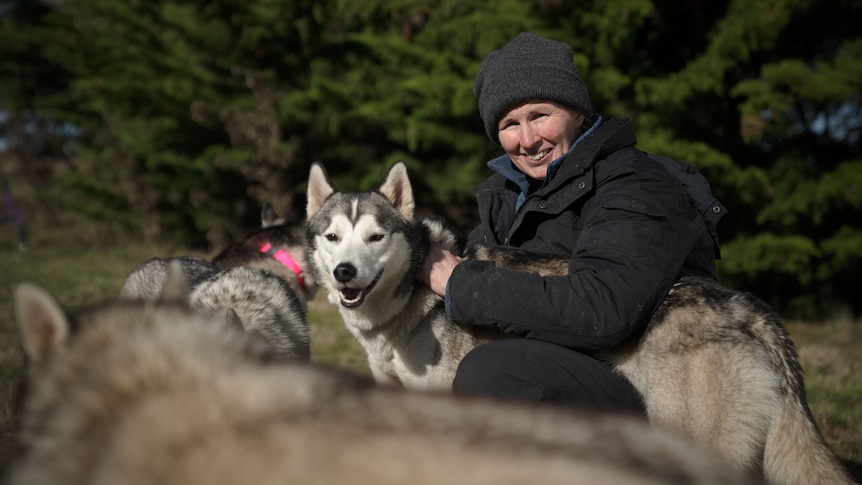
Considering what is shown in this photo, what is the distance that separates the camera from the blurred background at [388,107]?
788 cm

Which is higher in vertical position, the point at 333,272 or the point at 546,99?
the point at 546,99

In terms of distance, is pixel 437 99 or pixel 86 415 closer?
pixel 86 415

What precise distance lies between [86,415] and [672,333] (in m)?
2.17

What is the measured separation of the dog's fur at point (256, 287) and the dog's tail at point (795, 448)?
233 centimetres

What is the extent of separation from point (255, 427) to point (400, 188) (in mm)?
2997

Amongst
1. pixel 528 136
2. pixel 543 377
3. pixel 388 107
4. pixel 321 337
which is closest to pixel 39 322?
pixel 543 377

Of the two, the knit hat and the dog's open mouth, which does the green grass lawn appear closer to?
the dog's open mouth

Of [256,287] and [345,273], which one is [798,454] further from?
[256,287]

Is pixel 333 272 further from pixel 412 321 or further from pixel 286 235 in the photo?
pixel 286 235

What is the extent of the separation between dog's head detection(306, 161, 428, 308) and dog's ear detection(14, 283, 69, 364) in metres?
2.03

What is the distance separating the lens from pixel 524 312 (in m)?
2.62

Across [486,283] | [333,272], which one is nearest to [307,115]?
[333,272]

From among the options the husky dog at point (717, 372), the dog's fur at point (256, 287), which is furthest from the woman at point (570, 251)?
the dog's fur at point (256, 287)

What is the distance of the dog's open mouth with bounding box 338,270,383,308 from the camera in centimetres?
359
